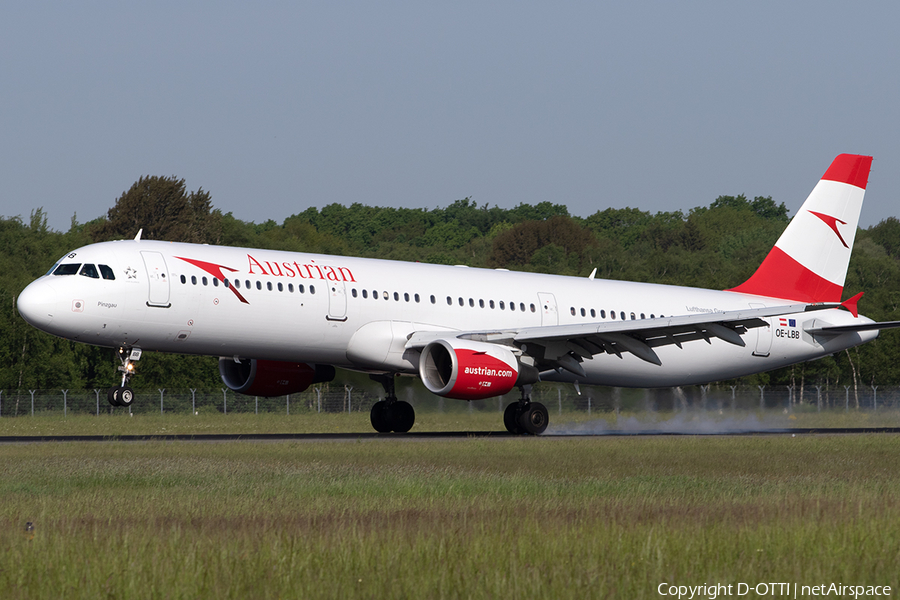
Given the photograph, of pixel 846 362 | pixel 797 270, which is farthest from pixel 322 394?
pixel 846 362

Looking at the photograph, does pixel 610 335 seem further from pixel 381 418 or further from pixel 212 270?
pixel 212 270

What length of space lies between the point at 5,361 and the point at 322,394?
51.9 ft

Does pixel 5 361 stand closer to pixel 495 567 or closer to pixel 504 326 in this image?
pixel 504 326

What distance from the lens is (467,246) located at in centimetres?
13325

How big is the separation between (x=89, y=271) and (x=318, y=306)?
4944 millimetres

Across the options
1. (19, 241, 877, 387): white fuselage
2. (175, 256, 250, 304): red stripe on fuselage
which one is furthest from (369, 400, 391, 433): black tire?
(175, 256, 250, 304): red stripe on fuselage

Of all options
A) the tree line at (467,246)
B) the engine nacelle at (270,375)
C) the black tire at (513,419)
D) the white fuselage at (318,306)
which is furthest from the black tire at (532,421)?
the tree line at (467,246)

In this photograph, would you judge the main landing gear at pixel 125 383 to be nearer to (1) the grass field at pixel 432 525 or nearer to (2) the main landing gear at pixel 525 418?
(1) the grass field at pixel 432 525

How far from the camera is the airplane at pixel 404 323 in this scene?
77.4 feet

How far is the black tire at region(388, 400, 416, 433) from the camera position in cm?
2927

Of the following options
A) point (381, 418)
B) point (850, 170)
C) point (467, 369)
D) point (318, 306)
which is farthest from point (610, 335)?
point (850, 170)

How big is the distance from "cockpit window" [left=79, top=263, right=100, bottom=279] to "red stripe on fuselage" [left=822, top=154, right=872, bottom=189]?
21.8 m

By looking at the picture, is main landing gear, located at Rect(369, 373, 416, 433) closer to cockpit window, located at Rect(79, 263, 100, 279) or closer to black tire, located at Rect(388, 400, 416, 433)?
black tire, located at Rect(388, 400, 416, 433)

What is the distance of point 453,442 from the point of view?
76.7ft
